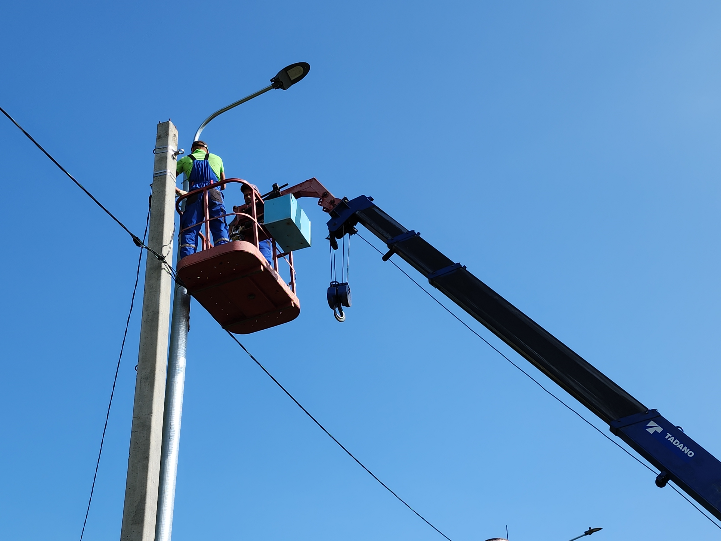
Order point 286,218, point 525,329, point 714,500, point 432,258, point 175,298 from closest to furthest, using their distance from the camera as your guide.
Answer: point 175,298
point 714,500
point 286,218
point 525,329
point 432,258

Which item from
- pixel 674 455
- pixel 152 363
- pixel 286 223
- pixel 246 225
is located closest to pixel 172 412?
pixel 152 363

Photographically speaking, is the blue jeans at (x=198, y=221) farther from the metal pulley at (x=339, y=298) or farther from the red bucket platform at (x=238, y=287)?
the metal pulley at (x=339, y=298)

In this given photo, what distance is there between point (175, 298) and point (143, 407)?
65.9 inches

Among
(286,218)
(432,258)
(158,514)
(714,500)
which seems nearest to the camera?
(158,514)

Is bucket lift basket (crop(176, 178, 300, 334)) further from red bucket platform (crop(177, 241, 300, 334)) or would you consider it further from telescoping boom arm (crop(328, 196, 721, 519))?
telescoping boom arm (crop(328, 196, 721, 519))

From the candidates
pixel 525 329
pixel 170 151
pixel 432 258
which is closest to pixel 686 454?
pixel 525 329

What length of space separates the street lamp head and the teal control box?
1545 millimetres

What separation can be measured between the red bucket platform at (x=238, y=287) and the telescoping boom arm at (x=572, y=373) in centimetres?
259

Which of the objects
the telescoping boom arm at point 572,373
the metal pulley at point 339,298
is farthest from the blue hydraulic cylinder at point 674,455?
the metal pulley at point 339,298

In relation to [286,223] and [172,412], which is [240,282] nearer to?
[286,223]

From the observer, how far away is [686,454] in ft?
30.7

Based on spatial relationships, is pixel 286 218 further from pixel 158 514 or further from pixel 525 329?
pixel 158 514

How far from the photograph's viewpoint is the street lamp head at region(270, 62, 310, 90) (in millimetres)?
10453

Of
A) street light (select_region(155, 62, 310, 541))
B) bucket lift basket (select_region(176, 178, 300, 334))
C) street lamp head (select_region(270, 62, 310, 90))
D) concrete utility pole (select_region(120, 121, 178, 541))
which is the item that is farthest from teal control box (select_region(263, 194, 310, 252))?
street light (select_region(155, 62, 310, 541))
